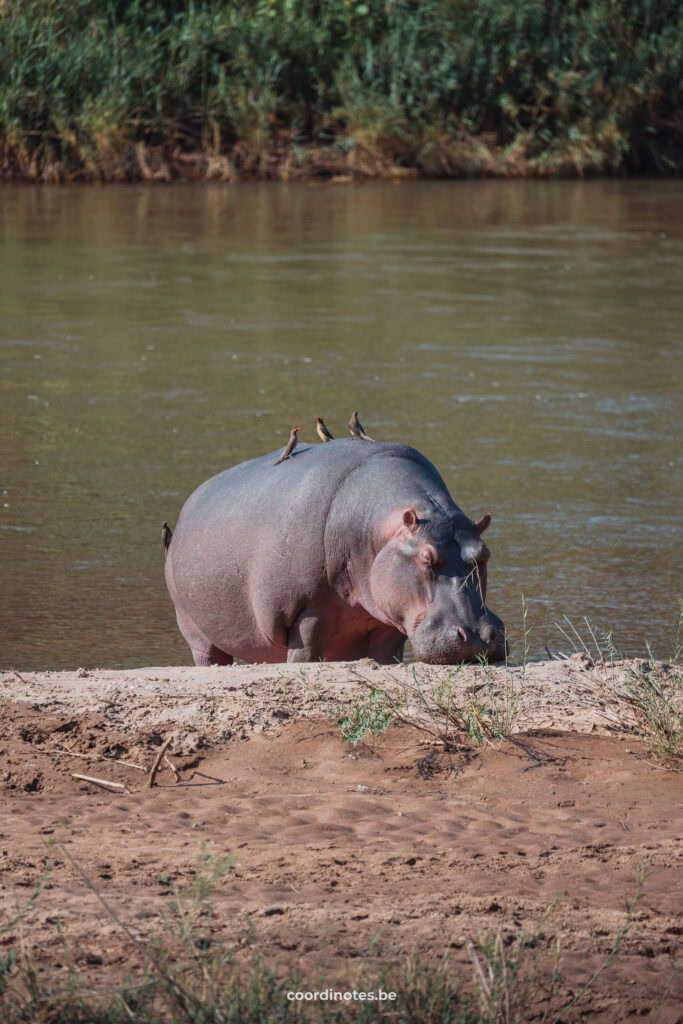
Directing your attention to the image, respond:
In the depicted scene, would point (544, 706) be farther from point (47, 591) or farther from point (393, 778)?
point (47, 591)

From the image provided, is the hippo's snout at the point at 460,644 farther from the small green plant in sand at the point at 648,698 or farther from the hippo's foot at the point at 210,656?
the hippo's foot at the point at 210,656

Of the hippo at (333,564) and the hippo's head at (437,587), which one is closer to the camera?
the hippo's head at (437,587)

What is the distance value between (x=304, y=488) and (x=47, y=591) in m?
1.85

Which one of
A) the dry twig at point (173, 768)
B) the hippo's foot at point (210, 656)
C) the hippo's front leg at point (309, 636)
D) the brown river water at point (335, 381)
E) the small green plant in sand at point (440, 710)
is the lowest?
the brown river water at point (335, 381)

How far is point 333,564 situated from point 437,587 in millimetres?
454

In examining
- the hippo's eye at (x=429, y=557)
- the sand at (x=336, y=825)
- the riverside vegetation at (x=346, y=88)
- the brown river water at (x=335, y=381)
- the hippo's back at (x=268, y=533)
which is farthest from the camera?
the riverside vegetation at (x=346, y=88)

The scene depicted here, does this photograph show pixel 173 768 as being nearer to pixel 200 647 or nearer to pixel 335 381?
pixel 200 647

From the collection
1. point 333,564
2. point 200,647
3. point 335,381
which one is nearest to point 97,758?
point 333,564

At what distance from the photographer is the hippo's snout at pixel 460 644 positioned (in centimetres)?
503

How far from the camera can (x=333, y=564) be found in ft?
17.9

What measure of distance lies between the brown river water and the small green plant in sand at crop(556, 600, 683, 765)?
1311 mm

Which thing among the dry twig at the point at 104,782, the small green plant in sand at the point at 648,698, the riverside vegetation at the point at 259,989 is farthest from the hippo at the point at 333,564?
the riverside vegetation at the point at 259,989

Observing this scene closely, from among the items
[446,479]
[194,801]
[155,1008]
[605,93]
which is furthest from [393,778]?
[605,93]

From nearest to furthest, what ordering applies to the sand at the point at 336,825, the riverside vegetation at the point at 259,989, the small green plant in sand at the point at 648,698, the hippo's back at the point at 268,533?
the riverside vegetation at the point at 259,989 → the sand at the point at 336,825 → the small green plant in sand at the point at 648,698 → the hippo's back at the point at 268,533
